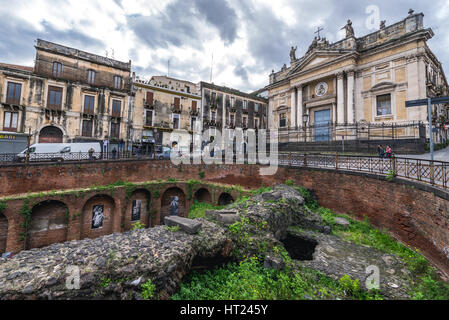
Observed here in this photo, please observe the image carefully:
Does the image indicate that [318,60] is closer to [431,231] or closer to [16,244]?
[431,231]

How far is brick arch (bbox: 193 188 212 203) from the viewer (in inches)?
719

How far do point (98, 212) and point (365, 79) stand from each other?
1073 inches

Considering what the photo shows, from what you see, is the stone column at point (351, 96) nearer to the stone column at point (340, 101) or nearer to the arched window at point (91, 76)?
the stone column at point (340, 101)

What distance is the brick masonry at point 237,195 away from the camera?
18.3ft

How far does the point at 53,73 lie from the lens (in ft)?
67.5

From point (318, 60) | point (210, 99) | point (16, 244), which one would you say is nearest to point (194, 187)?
point (16, 244)

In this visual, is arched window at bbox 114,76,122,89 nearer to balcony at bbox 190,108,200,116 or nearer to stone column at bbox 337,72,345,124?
balcony at bbox 190,108,200,116

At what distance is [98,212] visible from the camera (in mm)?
14883

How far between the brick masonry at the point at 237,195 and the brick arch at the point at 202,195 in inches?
35.6

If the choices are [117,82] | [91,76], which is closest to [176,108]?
[117,82]

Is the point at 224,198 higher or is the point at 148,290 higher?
the point at 148,290

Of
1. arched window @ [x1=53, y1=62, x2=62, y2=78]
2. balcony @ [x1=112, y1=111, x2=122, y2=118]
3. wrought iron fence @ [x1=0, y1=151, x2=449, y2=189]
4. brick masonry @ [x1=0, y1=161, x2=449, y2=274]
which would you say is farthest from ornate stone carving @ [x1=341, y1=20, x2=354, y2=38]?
arched window @ [x1=53, y1=62, x2=62, y2=78]

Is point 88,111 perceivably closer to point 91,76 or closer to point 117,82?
point 91,76
